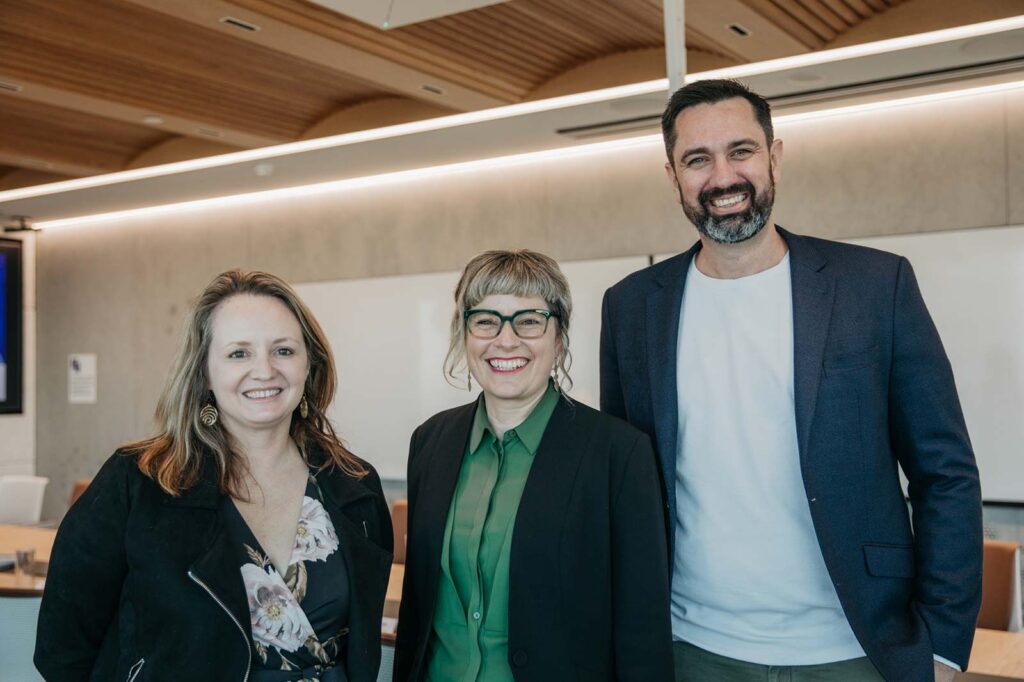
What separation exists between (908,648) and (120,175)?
6670 millimetres

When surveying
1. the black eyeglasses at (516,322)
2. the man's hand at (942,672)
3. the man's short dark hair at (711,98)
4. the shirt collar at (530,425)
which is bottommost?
the man's hand at (942,672)

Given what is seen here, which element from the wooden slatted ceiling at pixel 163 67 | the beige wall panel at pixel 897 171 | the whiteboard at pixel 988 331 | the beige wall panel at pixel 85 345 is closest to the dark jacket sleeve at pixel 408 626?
the wooden slatted ceiling at pixel 163 67

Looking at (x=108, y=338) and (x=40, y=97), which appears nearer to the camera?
(x=40, y=97)

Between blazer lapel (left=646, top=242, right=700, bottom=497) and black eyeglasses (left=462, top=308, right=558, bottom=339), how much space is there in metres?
0.27

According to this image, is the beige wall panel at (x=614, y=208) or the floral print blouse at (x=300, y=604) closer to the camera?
the floral print blouse at (x=300, y=604)

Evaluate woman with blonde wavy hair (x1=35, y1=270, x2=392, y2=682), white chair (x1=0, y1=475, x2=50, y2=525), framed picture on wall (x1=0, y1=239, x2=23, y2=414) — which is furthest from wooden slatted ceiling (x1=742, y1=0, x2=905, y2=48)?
framed picture on wall (x1=0, y1=239, x2=23, y2=414)

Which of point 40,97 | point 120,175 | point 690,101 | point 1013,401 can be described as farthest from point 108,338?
point 690,101

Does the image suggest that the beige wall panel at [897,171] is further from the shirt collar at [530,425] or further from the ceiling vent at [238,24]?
the shirt collar at [530,425]

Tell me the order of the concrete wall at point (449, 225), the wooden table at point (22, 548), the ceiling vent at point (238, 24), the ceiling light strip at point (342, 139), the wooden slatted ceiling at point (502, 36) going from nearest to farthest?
1. the ceiling vent at point (238, 24)
2. the wooden table at point (22, 548)
3. the wooden slatted ceiling at point (502, 36)
4. the ceiling light strip at point (342, 139)
5. the concrete wall at point (449, 225)

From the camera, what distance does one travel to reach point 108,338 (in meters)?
8.90

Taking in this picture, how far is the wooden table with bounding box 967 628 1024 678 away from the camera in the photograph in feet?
9.20

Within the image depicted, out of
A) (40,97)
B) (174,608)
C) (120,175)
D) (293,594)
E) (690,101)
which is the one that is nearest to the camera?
(174,608)

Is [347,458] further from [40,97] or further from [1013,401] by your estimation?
[1013,401]

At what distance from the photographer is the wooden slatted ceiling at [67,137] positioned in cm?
599
